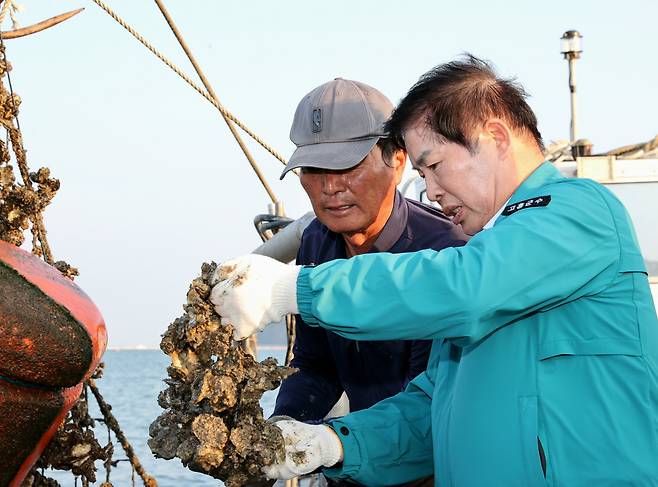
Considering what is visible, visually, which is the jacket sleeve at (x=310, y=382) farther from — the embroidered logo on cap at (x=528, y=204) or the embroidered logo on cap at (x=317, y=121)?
the embroidered logo on cap at (x=528, y=204)

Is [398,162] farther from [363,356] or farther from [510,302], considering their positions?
[510,302]

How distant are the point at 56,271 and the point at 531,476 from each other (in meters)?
1.35

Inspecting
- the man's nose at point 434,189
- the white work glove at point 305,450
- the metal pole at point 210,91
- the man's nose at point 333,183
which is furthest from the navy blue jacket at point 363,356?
the metal pole at point 210,91

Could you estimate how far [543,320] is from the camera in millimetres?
2557

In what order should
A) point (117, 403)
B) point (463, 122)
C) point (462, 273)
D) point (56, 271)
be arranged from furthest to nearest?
point (117, 403)
point (56, 271)
point (463, 122)
point (462, 273)

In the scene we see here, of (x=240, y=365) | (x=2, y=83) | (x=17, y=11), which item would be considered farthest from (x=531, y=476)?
(x=17, y=11)

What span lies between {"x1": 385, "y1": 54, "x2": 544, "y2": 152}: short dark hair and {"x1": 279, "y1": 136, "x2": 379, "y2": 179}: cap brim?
0.99 meters

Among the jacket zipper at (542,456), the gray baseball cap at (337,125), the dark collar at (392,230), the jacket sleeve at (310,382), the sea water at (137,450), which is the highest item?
the gray baseball cap at (337,125)

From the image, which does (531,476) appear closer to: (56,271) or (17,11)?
(56,271)

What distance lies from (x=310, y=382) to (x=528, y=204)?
1795 millimetres

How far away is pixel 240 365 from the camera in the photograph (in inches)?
114

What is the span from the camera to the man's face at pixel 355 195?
13.0ft

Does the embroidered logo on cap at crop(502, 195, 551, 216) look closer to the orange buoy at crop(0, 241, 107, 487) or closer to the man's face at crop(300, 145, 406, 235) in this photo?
the orange buoy at crop(0, 241, 107, 487)

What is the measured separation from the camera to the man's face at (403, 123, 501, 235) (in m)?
2.72
